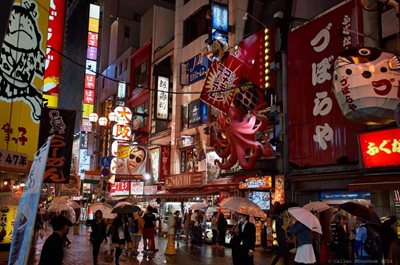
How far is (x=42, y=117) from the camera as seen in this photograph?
17266 mm

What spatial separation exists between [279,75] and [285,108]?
1.92 metres

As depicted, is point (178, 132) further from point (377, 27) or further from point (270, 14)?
point (377, 27)

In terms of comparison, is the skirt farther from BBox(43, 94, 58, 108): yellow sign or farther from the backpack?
BBox(43, 94, 58, 108): yellow sign

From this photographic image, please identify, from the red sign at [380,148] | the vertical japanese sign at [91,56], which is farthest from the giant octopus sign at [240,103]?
the vertical japanese sign at [91,56]

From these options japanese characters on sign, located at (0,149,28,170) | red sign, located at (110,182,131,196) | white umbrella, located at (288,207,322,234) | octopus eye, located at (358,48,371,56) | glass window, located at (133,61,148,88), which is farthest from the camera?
glass window, located at (133,61,148,88)

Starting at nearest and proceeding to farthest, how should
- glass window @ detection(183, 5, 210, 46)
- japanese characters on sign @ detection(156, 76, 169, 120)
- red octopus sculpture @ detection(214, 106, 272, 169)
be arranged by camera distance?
red octopus sculpture @ detection(214, 106, 272, 169) → glass window @ detection(183, 5, 210, 46) → japanese characters on sign @ detection(156, 76, 169, 120)

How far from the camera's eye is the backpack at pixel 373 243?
7789 mm

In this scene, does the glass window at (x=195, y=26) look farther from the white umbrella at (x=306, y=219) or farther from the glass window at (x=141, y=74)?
the white umbrella at (x=306, y=219)

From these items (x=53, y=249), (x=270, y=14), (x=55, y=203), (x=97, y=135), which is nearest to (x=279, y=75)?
(x=270, y=14)

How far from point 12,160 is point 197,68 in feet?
58.2

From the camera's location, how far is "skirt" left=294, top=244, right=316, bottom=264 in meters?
9.32

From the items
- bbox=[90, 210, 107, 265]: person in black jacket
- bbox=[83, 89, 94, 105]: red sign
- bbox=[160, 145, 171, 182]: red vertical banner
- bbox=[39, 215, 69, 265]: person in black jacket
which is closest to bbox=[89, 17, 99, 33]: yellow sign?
bbox=[83, 89, 94, 105]: red sign

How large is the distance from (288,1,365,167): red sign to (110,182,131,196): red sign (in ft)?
62.1

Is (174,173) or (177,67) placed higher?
(177,67)
